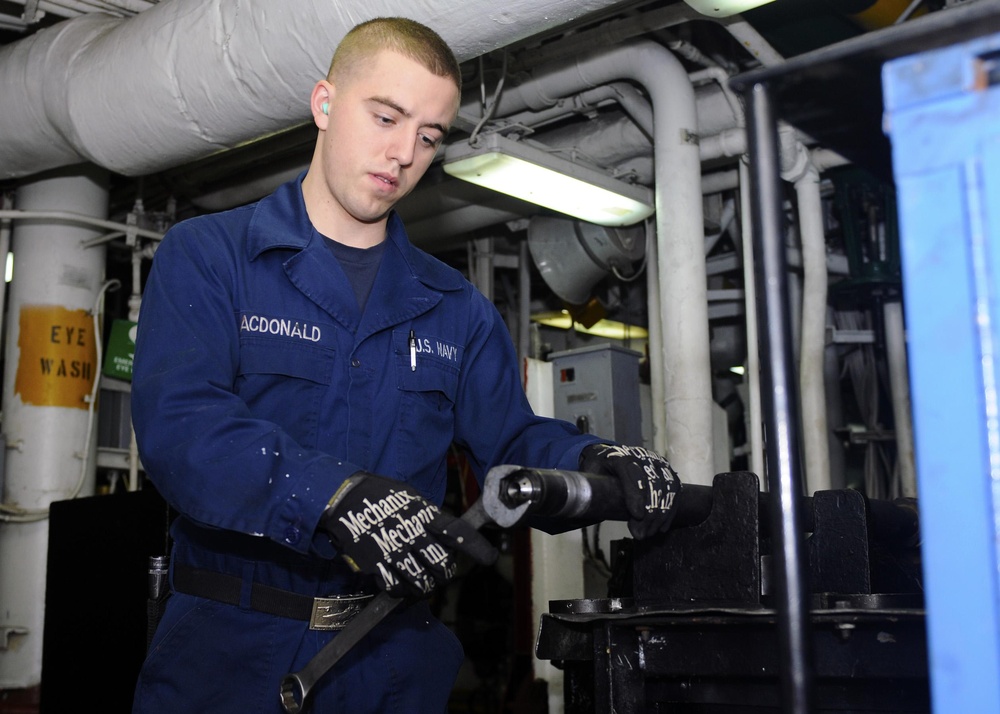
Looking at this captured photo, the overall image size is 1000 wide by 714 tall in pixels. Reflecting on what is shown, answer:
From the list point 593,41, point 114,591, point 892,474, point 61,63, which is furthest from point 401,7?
point 892,474

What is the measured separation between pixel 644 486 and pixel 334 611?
0.51 meters

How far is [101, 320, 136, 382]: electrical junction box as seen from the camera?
352 centimetres

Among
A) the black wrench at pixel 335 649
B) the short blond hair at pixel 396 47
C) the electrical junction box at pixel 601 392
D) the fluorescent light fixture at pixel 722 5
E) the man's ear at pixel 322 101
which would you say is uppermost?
the fluorescent light fixture at pixel 722 5

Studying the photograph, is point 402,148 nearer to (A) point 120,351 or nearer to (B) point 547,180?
(B) point 547,180

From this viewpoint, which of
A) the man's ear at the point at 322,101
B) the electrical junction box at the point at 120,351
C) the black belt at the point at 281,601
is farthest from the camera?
the electrical junction box at the point at 120,351

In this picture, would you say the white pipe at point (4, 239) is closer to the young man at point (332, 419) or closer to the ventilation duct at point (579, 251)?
the ventilation duct at point (579, 251)

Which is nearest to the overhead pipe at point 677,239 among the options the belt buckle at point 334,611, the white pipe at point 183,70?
the white pipe at point 183,70

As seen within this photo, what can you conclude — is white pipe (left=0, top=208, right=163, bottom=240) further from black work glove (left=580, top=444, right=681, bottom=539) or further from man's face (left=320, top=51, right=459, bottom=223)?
black work glove (left=580, top=444, right=681, bottom=539)

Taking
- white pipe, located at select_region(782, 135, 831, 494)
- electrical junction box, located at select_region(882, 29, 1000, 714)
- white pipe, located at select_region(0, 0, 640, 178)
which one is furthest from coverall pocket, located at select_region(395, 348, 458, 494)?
white pipe, located at select_region(782, 135, 831, 494)

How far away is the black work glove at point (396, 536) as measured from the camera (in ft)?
3.92

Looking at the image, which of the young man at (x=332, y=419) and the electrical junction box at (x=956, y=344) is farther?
the young man at (x=332, y=419)

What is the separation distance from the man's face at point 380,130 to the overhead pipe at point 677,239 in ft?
4.08

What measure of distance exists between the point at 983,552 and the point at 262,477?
2.87ft

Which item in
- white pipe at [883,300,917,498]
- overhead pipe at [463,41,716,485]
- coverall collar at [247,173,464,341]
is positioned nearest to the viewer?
coverall collar at [247,173,464,341]
